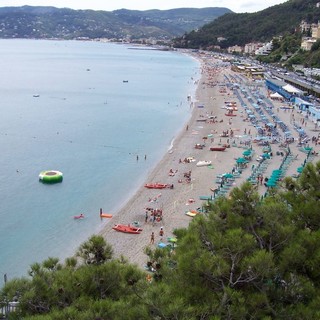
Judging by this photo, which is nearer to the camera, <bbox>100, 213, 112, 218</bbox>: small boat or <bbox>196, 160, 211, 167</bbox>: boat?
<bbox>100, 213, 112, 218</bbox>: small boat

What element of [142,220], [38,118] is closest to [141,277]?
[142,220]

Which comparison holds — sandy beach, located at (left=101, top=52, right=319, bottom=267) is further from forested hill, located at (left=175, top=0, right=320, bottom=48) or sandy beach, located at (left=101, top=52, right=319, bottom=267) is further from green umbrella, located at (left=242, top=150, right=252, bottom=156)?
forested hill, located at (left=175, top=0, right=320, bottom=48)

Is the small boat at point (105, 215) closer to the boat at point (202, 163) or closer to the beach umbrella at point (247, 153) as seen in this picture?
the boat at point (202, 163)

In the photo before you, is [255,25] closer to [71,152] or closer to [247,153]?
[71,152]

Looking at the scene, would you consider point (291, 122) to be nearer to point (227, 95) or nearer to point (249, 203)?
point (227, 95)

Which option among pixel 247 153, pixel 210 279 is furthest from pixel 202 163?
pixel 210 279

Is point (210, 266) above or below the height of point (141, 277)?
above

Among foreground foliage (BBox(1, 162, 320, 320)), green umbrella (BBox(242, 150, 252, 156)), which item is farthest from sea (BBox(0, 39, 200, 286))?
foreground foliage (BBox(1, 162, 320, 320))
